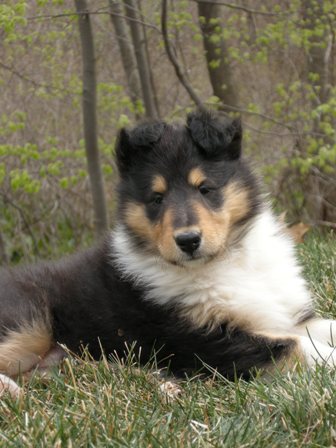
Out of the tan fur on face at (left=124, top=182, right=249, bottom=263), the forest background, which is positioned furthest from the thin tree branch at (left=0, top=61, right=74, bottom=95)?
the tan fur on face at (left=124, top=182, right=249, bottom=263)

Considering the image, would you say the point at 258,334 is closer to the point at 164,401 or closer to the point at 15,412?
the point at 164,401

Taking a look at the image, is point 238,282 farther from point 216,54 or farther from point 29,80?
point 216,54

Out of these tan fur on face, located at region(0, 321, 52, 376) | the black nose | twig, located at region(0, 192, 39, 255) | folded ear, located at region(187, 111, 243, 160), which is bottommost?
Result: twig, located at region(0, 192, 39, 255)

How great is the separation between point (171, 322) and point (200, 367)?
29 centimetres

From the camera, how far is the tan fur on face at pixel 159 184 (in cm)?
437

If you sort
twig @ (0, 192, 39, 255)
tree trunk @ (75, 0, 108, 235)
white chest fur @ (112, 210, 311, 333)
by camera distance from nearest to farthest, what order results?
white chest fur @ (112, 210, 311, 333) → tree trunk @ (75, 0, 108, 235) → twig @ (0, 192, 39, 255)

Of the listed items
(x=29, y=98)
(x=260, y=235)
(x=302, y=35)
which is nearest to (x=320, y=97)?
(x=302, y=35)

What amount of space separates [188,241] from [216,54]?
764 centimetres

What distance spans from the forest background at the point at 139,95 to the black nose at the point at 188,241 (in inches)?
197

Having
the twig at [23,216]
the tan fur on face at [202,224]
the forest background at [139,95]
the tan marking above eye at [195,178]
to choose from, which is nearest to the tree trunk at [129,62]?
the forest background at [139,95]

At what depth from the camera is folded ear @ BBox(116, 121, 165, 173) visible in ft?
14.8

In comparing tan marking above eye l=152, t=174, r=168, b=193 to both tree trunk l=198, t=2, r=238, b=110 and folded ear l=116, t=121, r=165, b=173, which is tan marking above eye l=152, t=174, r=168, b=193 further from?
tree trunk l=198, t=2, r=238, b=110

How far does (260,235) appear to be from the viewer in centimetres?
468

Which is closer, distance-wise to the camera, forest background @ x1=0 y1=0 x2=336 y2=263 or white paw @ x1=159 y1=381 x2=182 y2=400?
white paw @ x1=159 y1=381 x2=182 y2=400
